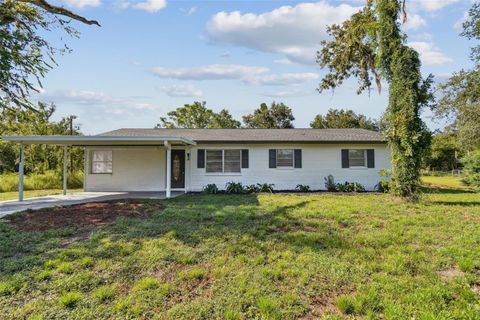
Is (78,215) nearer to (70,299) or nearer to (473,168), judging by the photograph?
(70,299)

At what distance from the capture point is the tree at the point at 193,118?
3634 cm

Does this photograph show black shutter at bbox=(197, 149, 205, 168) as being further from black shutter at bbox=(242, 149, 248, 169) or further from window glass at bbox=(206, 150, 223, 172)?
black shutter at bbox=(242, 149, 248, 169)

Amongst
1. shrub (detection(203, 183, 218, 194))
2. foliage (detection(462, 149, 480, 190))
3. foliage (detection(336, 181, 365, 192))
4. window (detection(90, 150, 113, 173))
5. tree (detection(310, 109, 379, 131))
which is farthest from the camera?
tree (detection(310, 109, 379, 131))

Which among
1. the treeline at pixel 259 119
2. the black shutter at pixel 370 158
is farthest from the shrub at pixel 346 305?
the treeline at pixel 259 119

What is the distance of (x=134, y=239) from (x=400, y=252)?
15.2 feet

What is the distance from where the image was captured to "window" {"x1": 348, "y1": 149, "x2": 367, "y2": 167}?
47.2 feet

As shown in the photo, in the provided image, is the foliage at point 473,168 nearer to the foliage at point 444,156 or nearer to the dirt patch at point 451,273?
the dirt patch at point 451,273

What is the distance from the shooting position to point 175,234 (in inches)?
228

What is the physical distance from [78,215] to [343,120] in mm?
38218

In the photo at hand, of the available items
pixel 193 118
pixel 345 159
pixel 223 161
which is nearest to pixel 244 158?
pixel 223 161

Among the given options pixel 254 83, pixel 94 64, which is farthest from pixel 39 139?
pixel 254 83

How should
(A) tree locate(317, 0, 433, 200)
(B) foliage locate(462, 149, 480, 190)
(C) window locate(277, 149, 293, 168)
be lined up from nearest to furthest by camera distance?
(A) tree locate(317, 0, 433, 200), (B) foliage locate(462, 149, 480, 190), (C) window locate(277, 149, 293, 168)

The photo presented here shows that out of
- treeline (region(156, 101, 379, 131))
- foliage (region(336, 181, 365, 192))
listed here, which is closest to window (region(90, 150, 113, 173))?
foliage (region(336, 181, 365, 192))

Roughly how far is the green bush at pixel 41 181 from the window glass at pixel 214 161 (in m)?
9.61
